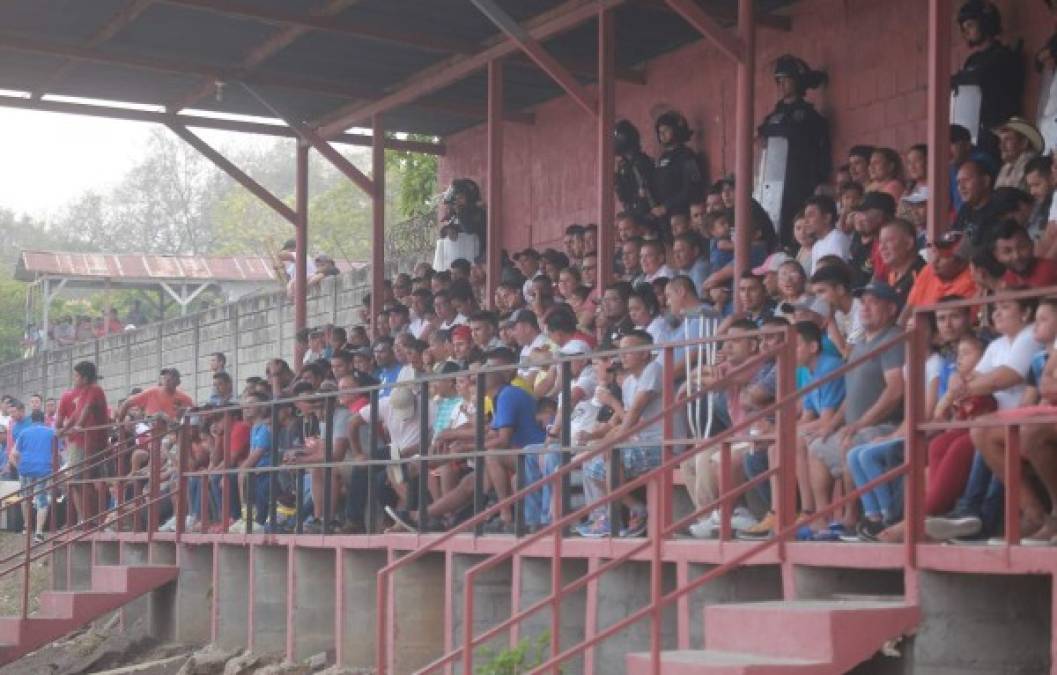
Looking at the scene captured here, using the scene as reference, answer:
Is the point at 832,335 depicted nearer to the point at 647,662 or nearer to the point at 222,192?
the point at 647,662

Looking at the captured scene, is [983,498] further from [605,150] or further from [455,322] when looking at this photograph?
[455,322]

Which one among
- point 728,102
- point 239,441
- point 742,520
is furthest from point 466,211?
point 742,520

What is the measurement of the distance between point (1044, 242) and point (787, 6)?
681 cm

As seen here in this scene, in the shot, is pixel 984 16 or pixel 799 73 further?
pixel 799 73

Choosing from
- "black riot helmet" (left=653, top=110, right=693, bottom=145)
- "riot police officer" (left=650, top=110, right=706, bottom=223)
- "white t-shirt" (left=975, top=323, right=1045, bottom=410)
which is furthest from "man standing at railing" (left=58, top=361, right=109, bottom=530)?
"white t-shirt" (left=975, top=323, right=1045, bottom=410)

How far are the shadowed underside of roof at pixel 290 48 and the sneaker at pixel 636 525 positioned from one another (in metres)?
6.42

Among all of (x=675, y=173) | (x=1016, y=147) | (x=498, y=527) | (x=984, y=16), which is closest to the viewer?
(x=1016, y=147)

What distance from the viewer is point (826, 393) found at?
10109 millimetres

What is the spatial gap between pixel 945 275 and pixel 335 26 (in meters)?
8.40

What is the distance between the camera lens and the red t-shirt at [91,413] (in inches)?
806

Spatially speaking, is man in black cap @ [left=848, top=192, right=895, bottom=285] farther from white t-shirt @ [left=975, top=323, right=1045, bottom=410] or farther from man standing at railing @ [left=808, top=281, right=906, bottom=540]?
white t-shirt @ [left=975, top=323, right=1045, bottom=410]

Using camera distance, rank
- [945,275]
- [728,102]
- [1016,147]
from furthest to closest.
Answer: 1. [728,102]
2. [1016,147]
3. [945,275]

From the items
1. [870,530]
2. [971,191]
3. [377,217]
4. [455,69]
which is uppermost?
[455,69]

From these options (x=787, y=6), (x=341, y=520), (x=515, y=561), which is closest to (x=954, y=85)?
(x=787, y=6)
